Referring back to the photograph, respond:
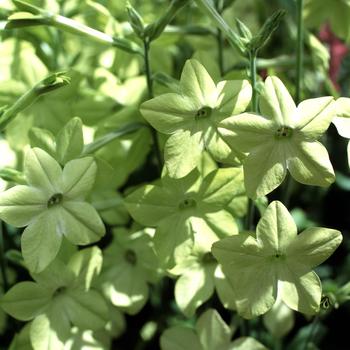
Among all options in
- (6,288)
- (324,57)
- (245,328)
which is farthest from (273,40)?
(6,288)

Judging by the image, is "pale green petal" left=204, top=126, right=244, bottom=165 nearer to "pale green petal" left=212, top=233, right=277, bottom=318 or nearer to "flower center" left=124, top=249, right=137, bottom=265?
Answer: "pale green petal" left=212, top=233, right=277, bottom=318

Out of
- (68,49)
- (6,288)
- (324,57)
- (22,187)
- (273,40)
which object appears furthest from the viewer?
(273,40)

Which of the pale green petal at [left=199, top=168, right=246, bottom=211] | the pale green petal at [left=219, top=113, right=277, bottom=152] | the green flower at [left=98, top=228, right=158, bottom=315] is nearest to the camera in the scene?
the pale green petal at [left=219, top=113, right=277, bottom=152]

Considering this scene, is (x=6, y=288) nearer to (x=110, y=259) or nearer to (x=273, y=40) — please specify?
(x=110, y=259)

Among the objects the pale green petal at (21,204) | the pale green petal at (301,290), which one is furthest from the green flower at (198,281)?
the pale green petal at (21,204)

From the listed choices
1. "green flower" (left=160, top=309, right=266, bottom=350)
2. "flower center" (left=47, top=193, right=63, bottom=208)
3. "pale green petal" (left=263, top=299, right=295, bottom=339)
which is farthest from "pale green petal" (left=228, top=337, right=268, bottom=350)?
"flower center" (left=47, top=193, right=63, bottom=208)
